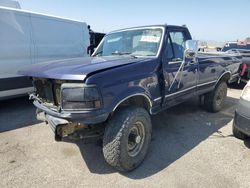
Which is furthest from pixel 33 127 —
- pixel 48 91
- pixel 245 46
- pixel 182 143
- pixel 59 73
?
pixel 245 46

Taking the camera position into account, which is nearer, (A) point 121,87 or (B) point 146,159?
(A) point 121,87

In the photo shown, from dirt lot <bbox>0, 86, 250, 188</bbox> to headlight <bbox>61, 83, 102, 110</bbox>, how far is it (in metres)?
1.03

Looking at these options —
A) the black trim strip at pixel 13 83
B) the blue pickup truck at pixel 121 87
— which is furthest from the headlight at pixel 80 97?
the black trim strip at pixel 13 83

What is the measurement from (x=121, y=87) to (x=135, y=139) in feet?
2.75

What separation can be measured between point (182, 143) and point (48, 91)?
7.87 feet

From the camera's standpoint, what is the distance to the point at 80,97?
8.40 ft

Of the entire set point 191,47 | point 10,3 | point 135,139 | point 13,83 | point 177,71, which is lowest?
point 135,139

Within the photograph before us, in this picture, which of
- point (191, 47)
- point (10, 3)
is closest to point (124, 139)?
point (191, 47)

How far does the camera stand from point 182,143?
400 centimetres

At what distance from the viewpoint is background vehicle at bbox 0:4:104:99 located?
5.08 m

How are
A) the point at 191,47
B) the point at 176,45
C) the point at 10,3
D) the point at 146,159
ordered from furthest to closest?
the point at 10,3 < the point at 176,45 < the point at 191,47 < the point at 146,159

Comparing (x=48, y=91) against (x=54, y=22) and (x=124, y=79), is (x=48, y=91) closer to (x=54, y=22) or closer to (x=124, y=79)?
(x=124, y=79)

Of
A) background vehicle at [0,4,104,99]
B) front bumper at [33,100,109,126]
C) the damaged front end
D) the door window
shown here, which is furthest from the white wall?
front bumper at [33,100,109,126]

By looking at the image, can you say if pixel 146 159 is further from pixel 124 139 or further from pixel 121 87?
pixel 121 87
